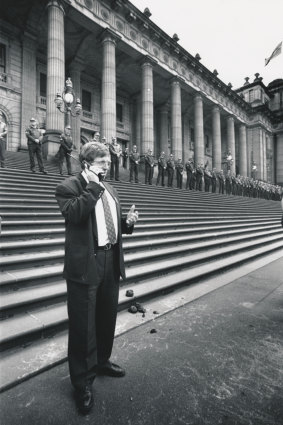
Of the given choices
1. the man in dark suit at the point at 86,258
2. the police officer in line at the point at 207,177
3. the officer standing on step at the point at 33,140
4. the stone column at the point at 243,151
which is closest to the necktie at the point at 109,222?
the man in dark suit at the point at 86,258

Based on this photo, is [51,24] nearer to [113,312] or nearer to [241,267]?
[241,267]

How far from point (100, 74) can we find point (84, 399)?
84.4ft

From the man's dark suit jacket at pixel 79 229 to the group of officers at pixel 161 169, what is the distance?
7939mm

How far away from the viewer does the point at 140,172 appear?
735 inches

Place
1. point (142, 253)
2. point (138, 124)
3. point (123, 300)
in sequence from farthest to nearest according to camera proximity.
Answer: point (138, 124), point (142, 253), point (123, 300)

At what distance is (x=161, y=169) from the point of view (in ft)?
49.7

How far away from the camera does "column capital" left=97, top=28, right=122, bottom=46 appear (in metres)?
17.0

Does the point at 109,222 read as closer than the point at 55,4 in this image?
Yes

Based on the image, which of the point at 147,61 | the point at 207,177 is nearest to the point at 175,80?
the point at 147,61

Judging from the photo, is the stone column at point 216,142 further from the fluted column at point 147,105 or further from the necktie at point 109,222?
→ the necktie at point 109,222

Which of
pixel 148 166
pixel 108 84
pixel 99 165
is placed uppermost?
pixel 108 84

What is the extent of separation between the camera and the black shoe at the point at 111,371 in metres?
2.27

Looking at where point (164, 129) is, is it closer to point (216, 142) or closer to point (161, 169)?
point (216, 142)

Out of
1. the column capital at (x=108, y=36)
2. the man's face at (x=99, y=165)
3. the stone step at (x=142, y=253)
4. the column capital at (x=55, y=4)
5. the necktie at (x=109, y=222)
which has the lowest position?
the stone step at (x=142, y=253)
